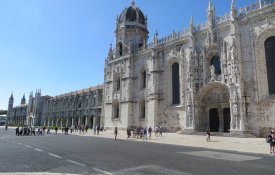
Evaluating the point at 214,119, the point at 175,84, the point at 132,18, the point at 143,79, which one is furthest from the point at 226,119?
→ the point at 132,18

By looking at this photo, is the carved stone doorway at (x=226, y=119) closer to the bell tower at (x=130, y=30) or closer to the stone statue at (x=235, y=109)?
the stone statue at (x=235, y=109)

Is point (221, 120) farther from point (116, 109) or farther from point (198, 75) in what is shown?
point (116, 109)

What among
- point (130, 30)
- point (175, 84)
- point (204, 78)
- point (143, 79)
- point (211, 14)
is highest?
point (130, 30)

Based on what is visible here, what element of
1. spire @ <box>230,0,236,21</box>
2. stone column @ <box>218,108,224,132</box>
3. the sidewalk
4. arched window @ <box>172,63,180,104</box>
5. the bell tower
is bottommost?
the sidewalk

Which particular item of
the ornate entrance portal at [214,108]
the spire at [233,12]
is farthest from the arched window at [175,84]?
the spire at [233,12]

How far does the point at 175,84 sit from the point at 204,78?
5243 millimetres

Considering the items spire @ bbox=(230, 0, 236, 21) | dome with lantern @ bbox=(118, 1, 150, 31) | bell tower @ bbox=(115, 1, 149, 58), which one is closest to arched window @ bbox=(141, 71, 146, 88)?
bell tower @ bbox=(115, 1, 149, 58)

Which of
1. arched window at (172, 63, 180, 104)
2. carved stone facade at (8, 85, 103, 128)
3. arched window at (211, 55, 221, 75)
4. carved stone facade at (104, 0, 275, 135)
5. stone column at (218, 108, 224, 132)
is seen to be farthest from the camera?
carved stone facade at (8, 85, 103, 128)

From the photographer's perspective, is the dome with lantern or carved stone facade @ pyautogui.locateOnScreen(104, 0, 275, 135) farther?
the dome with lantern

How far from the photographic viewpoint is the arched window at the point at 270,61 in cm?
2273

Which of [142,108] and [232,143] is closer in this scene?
[232,143]

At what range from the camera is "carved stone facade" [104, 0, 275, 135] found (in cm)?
2311

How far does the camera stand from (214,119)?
2780cm

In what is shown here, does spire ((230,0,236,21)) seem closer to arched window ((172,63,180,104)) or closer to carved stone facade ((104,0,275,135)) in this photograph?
carved stone facade ((104,0,275,135))
